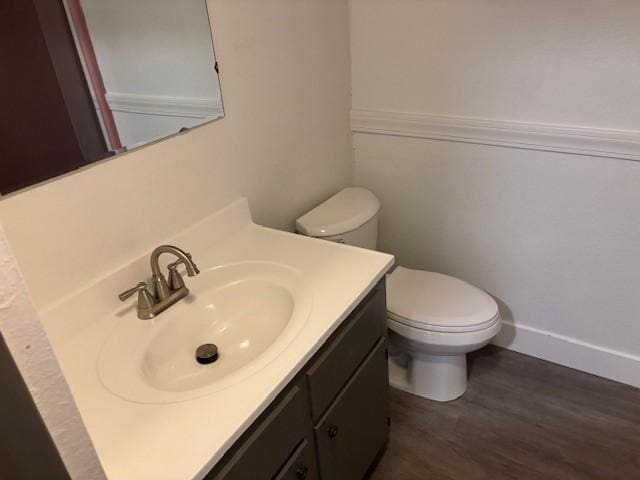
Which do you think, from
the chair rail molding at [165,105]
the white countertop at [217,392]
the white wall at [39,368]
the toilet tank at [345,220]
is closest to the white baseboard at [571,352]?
the toilet tank at [345,220]

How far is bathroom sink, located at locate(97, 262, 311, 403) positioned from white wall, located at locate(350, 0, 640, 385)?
3.11 ft

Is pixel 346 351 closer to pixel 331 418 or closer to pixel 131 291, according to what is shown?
pixel 331 418

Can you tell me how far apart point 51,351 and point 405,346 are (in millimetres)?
1558

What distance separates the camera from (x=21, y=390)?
45 centimetres

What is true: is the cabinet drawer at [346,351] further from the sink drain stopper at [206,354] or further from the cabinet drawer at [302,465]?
the sink drain stopper at [206,354]

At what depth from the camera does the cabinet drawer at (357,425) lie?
4.32 ft

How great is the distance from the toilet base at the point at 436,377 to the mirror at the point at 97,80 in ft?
3.85

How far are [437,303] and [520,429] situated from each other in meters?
0.55

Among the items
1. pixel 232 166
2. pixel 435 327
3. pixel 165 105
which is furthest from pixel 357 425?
pixel 165 105

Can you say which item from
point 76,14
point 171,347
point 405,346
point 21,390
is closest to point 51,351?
point 21,390

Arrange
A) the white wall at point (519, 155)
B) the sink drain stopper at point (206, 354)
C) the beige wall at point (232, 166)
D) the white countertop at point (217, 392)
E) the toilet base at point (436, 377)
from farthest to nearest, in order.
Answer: the toilet base at point (436, 377) < the white wall at point (519, 155) < the sink drain stopper at point (206, 354) < the beige wall at point (232, 166) < the white countertop at point (217, 392)

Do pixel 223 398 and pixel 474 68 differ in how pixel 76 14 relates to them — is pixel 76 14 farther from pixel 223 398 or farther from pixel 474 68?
pixel 474 68

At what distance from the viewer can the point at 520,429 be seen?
73.2 inches

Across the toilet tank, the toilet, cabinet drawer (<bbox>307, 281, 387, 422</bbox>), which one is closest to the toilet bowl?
the toilet
